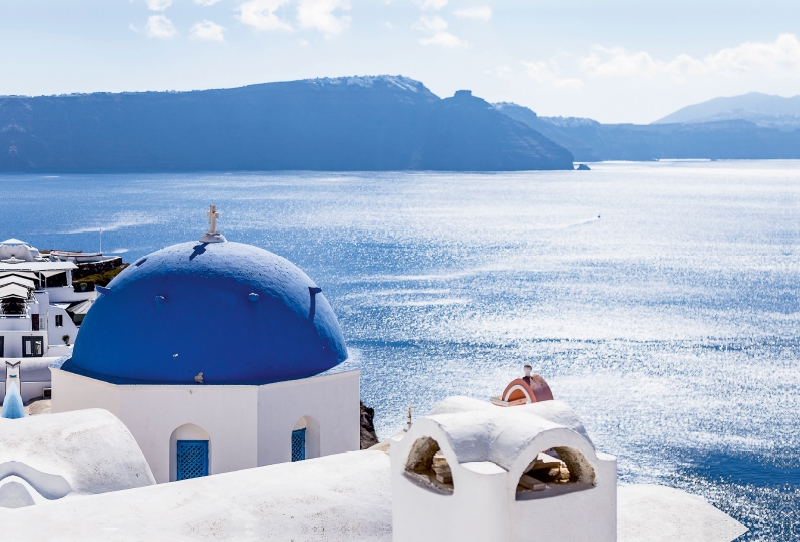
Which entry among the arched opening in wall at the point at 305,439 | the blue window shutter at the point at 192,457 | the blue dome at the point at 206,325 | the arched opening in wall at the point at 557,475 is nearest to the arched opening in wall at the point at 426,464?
the arched opening in wall at the point at 557,475

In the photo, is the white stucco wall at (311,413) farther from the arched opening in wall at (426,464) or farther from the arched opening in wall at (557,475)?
the arched opening in wall at (557,475)

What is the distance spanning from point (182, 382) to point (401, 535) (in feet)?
25.8

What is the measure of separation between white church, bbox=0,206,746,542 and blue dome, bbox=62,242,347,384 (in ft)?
0.10

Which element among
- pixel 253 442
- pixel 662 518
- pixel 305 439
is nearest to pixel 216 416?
pixel 253 442

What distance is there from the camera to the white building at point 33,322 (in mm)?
22766

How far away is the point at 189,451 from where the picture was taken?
1700 centimetres

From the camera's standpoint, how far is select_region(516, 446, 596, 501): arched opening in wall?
30.3 feet

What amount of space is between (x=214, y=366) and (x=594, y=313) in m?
61.3

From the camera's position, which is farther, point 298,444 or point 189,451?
point 298,444

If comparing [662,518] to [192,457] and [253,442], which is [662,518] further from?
[192,457]

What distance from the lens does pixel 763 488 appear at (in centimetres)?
3925

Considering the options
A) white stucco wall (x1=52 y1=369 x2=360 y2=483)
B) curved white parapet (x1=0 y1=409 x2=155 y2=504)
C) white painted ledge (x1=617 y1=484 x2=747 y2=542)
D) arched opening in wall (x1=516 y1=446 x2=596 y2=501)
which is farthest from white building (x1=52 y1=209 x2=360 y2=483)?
white painted ledge (x1=617 y1=484 x2=747 y2=542)

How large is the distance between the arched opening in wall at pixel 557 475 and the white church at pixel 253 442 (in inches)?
0.9

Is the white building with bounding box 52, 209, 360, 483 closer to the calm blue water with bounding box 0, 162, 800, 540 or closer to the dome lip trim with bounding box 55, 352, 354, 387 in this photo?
the dome lip trim with bounding box 55, 352, 354, 387
